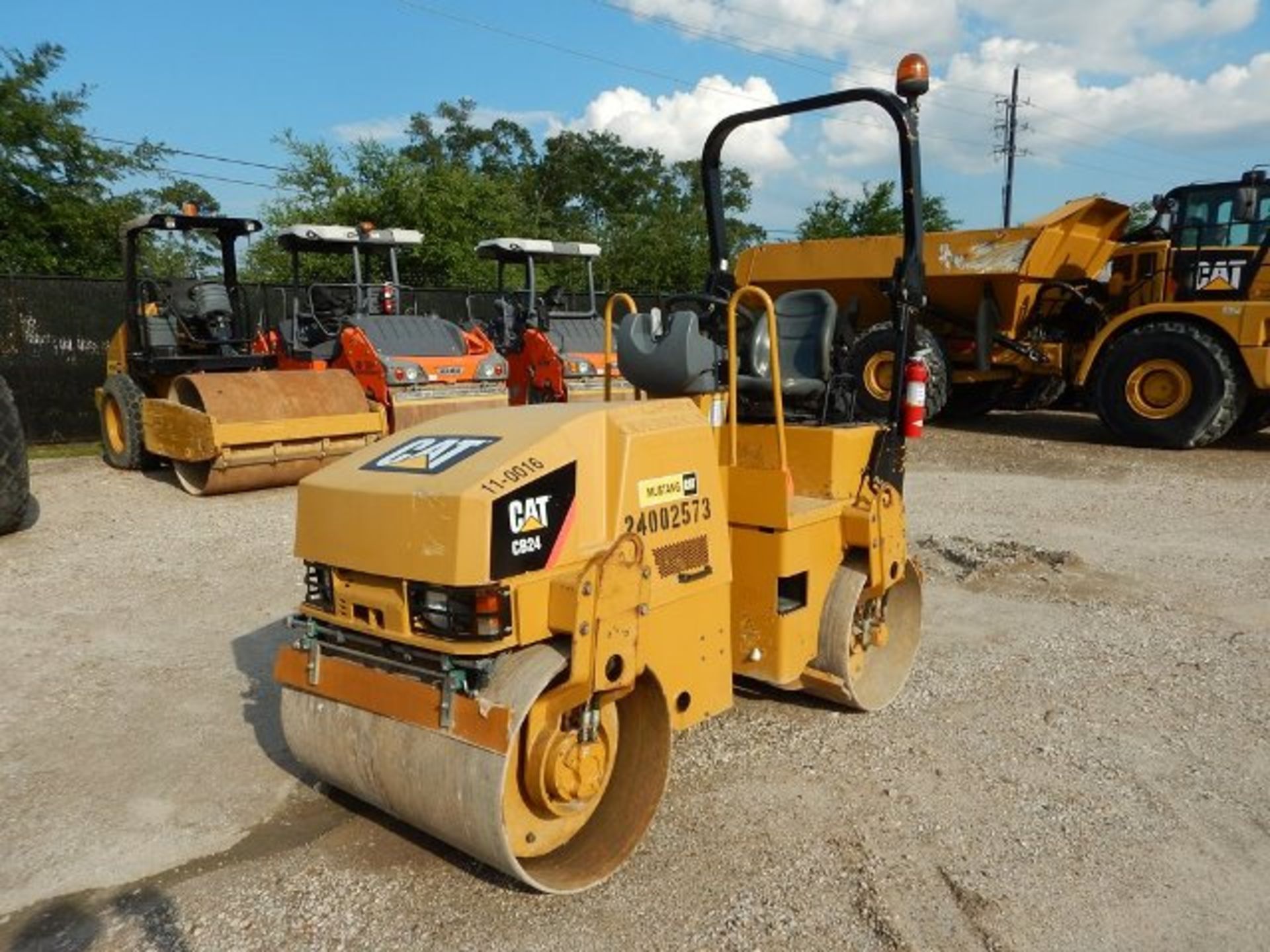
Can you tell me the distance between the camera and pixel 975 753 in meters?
3.80

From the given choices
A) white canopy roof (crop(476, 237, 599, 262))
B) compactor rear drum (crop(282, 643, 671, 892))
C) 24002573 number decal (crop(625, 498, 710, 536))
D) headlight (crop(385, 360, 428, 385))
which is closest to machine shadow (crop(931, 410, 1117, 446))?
white canopy roof (crop(476, 237, 599, 262))

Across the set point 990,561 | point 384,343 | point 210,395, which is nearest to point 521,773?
point 990,561

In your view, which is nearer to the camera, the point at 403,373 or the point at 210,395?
the point at 210,395

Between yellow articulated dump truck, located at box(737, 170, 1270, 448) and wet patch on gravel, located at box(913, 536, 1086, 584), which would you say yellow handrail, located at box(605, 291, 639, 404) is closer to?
wet patch on gravel, located at box(913, 536, 1086, 584)

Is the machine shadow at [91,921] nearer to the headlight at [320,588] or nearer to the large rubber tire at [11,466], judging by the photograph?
the headlight at [320,588]

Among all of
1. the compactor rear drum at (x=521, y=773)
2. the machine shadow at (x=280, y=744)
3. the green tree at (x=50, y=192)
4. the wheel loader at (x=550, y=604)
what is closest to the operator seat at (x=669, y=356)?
the wheel loader at (x=550, y=604)

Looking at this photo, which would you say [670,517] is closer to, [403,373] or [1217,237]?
[403,373]

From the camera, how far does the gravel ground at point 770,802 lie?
275 cm

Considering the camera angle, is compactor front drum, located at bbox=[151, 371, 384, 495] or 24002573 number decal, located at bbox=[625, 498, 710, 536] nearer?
24002573 number decal, located at bbox=[625, 498, 710, 536]

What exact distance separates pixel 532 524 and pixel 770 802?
4.60 ft

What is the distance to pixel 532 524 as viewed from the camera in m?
2.73

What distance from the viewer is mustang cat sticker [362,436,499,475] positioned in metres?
2.85

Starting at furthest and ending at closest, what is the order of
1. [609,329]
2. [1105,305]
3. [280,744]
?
[1105,305], [609,329], [280,744]

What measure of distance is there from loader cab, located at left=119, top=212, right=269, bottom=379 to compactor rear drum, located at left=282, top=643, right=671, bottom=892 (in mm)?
7241
